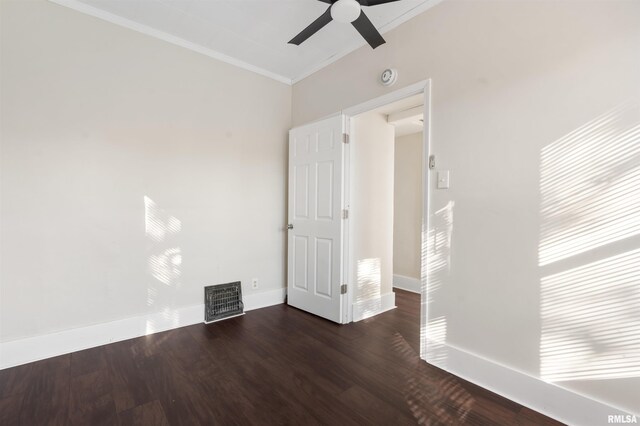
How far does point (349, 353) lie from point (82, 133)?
9.47ft

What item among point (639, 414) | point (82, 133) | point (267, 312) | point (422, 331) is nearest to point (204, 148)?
point (82, 133)

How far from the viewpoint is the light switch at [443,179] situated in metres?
2.12

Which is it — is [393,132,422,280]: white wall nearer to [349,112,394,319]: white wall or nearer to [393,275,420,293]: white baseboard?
[393,275,420,293]: white baseboard

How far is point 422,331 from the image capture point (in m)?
2.25

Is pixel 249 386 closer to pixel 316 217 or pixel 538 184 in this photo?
pixel 316 217

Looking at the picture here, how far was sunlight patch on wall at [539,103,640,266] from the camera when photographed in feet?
4.73

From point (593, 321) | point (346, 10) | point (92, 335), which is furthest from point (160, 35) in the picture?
point (593, 321)

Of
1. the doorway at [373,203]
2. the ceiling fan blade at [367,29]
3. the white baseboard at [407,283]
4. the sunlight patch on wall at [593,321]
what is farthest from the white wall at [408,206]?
the sunlight patch on wall at [593,321]

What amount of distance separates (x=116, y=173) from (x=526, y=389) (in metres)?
3.48

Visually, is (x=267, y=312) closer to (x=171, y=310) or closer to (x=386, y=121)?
(x=171, y=310)

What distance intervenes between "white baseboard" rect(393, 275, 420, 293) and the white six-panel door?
1782 millimetres

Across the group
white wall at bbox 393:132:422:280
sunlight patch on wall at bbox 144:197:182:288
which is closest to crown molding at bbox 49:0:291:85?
sunlight patch on wall at bbox 144:197:182:288

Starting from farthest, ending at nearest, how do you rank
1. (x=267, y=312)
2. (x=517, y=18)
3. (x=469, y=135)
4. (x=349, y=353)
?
(x=267, y=312) → (x=349, y=353) → (x=469, y=135) → (x=517, y=18)

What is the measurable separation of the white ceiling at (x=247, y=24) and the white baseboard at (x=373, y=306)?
2698mm
